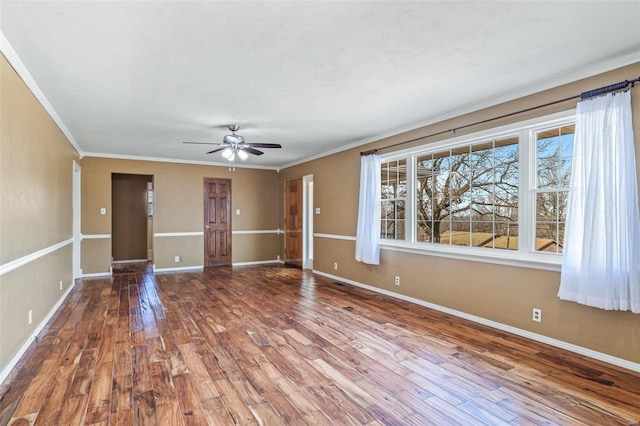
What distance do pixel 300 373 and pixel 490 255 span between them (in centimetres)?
243

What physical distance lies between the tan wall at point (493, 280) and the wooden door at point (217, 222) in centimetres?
305

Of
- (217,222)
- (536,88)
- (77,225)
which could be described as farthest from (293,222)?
(536,88)

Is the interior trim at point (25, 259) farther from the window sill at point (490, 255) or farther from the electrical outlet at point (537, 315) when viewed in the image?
the electrical outlet at point (537, 315)

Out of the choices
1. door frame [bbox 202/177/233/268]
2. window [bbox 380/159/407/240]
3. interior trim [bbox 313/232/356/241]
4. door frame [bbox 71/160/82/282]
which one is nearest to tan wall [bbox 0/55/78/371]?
door frame [bbox 71/160/82/282]

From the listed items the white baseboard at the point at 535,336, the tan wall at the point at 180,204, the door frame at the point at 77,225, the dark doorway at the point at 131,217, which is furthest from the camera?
the dark doorway at the point at 131,217

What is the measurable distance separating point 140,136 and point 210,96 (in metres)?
2.46

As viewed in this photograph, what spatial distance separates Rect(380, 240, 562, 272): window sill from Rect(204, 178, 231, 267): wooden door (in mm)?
4551

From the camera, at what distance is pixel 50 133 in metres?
3.97

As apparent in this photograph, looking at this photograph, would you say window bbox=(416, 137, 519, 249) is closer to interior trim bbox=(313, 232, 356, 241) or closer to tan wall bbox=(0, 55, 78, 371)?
interior trim bbox=(313, 232, 356, 241)

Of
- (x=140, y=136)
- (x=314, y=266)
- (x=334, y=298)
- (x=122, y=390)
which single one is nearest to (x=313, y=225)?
(x=314, y=266)

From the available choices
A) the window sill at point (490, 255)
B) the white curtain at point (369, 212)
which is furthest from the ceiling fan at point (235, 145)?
the window sill at point (490, 255)

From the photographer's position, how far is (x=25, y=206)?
3.02 metres

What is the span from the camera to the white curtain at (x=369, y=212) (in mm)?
5211

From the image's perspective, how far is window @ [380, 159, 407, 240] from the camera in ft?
16.5
